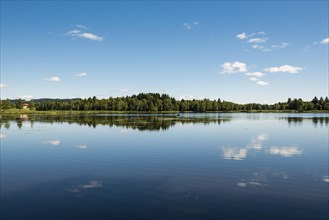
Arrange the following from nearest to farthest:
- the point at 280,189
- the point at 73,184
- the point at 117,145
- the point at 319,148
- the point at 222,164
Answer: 1. the point at 280,189
2. the point at 73,184
3. the point at 222,164
4. the point at 319,148
5. the point at 117,145

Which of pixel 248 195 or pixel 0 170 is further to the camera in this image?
pixel 0 170

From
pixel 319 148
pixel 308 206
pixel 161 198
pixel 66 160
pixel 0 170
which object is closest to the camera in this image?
pixel 308 206

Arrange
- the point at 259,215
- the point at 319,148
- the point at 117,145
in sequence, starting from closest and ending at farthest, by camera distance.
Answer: the point at 259,215, the point at 319,148, the point at 117,145

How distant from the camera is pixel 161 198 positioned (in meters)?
17.8

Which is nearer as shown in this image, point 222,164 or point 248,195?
point 248,195

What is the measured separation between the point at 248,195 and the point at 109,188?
31.6ft

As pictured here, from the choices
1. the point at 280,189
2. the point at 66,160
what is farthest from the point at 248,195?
the point at 66,160

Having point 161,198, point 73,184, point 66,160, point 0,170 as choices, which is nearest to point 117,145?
point 66,160

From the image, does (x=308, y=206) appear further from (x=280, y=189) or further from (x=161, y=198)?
(x=161, y=198)

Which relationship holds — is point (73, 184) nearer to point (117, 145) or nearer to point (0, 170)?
point (0, 170)

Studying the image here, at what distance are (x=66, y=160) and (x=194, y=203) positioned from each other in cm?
1946

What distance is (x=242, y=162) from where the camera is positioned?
29.5 meters

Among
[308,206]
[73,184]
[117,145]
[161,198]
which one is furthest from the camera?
[117,145]

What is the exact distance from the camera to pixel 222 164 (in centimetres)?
2861
